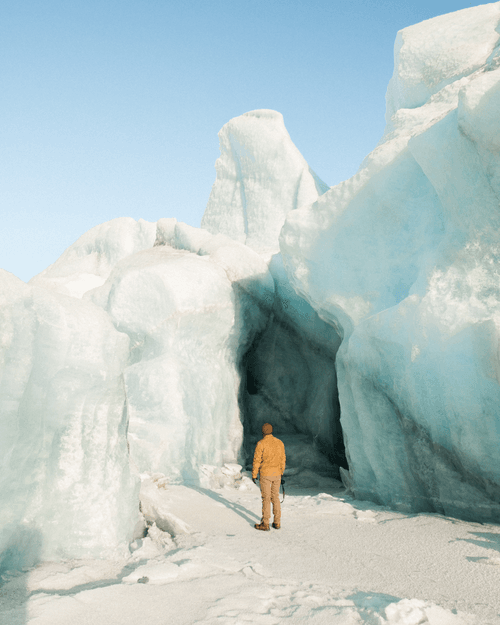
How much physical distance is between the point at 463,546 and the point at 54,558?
3419 mm

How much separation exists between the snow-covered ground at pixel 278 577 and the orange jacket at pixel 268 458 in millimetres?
597

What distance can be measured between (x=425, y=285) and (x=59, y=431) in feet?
14.5

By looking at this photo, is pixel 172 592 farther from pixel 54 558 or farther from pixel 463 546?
pixel 463 546

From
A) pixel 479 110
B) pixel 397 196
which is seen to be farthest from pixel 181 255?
pixel 479 110

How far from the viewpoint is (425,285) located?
6.06 m

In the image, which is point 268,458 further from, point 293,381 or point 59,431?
point 293,381

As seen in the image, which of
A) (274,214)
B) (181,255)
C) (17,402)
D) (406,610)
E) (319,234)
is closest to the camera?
(406,610)

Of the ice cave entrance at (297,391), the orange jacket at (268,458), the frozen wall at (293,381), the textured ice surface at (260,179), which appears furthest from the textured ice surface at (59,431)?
the textured ice surface at (260,179)

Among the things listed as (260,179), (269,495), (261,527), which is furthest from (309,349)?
(260,179)

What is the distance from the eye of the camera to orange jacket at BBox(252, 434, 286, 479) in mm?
5145

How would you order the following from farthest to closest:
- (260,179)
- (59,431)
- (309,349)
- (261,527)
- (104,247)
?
1. (104,247)
2. (260,179)
3. (309,349)
4. (261,527)
5. (59,431)

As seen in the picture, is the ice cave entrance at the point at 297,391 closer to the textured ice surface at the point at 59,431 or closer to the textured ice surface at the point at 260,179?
the textured ice surface at the point at 260,179

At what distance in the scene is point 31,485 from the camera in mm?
3914

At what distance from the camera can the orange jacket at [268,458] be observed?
5.14m
